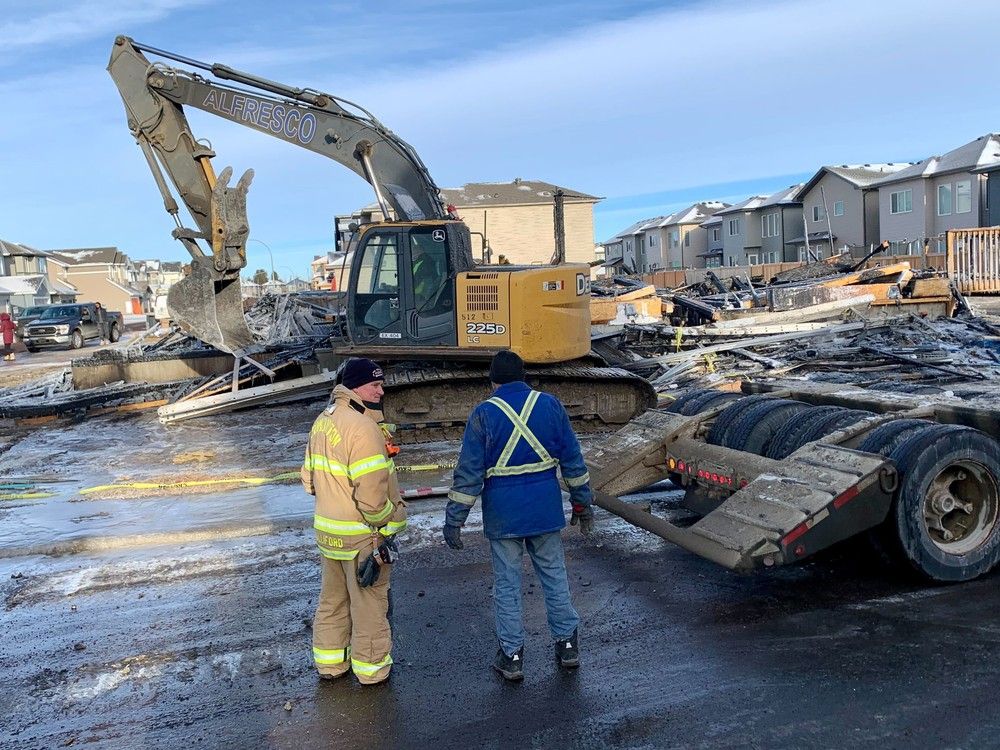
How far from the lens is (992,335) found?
56.5 ft

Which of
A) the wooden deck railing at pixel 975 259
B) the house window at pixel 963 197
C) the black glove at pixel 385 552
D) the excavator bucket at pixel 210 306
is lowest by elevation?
the black glove at pixel 385 552

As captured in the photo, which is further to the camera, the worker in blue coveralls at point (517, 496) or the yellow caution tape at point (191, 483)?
the yellow caution tape at point (191, 483)

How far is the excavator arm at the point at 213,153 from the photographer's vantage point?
40.8ft

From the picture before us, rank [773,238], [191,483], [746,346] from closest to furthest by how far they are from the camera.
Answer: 1. [191,483]
2. [746,346]
3. [773,238]

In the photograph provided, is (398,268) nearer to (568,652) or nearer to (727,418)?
(727,418)

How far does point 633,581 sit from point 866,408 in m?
2.28

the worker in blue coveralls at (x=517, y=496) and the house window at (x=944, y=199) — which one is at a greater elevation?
the house window at (x=944, y=199)

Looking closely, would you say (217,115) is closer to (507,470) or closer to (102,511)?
(102,511)

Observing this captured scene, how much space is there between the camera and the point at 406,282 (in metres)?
11.6

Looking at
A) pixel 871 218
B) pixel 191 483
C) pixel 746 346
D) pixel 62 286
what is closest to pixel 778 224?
pixel 871 218

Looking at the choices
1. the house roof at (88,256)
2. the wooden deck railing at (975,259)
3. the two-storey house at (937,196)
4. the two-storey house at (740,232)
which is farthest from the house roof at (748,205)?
the house roof at (88,256)

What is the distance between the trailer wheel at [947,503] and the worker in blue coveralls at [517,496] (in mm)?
2076

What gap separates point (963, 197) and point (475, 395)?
137ft

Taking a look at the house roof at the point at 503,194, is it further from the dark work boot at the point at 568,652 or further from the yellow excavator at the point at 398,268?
the dark work boot at the point at 568,652
